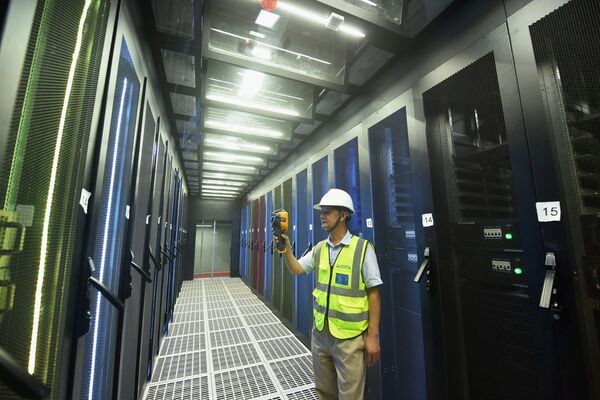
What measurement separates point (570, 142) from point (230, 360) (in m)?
3.51

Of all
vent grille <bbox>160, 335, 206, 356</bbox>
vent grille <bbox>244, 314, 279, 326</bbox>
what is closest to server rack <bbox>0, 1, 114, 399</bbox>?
vent grille <bbox>160, 335, 206, 356</bbox>

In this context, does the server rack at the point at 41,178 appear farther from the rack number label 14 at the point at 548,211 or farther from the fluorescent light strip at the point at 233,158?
the fluorescent light strip at the point at 233,158

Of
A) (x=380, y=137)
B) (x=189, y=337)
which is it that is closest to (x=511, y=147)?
(x=380, y=137)

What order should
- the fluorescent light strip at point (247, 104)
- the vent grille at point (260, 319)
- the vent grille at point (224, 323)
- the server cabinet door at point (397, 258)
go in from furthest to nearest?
the vent grille at point (260, 319), the vent grille at point (224, 323), the fluorescent light strip at point (247, 104), the server cabinet door at point (397, 258)

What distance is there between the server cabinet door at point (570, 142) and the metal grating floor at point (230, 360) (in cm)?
211

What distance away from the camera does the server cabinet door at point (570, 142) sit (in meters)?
1.02

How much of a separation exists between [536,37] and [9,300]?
2.12m

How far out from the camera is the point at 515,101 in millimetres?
1273

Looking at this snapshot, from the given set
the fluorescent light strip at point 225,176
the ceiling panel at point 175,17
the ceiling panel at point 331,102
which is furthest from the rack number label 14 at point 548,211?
the fluorescent light strip at point 225,176

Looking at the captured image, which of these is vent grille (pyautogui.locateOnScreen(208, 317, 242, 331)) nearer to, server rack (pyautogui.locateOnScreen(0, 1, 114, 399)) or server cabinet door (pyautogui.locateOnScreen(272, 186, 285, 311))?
server cabinet door (pyautogui.locateOnScreen(272, 186, 285, 311))

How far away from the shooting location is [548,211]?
44.7 inches

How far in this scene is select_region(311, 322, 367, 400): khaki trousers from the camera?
152cm

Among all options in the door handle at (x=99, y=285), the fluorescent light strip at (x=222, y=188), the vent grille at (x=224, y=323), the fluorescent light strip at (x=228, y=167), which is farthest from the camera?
the fluorescent light strip at (x=222, y=188)

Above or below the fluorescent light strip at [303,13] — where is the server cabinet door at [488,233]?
below
